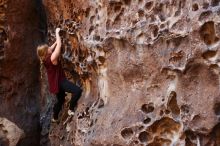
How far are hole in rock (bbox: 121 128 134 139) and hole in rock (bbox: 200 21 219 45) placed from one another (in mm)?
919

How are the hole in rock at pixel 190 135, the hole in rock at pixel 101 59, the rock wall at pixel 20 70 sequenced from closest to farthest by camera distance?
1. the hole in rock at pixel 190 135
2. the hole in rock at pixel 101 59
3. the rock wall at pixel 20 70

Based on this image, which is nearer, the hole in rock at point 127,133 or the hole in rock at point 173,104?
the hole in rock at point 173,104

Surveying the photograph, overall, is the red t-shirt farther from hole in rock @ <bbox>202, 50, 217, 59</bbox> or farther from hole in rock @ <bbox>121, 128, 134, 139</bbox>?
hole in rock @ <bbox>202, 50, 217, 59</bbox>

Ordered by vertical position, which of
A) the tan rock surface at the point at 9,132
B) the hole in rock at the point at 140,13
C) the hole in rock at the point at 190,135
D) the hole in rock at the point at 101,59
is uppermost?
the hole in rock at the point at 140,13

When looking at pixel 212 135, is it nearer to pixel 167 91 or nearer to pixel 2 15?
pixel 167 91

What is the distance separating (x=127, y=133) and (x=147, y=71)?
1.66 feet

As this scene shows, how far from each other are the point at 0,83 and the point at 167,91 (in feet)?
7.54

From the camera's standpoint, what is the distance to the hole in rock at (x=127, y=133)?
3.77 m

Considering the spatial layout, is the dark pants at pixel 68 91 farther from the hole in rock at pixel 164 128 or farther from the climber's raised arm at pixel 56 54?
the hole in rock at pixel 164 128

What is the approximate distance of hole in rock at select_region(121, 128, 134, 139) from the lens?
3768mm

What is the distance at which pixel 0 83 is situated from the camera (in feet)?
17.3

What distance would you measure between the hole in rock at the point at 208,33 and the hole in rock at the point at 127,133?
92cm

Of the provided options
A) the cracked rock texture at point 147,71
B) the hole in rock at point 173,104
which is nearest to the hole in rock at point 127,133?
the cracked rock texture at point 147,71

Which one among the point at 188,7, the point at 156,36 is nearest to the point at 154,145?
the point at 156,36
